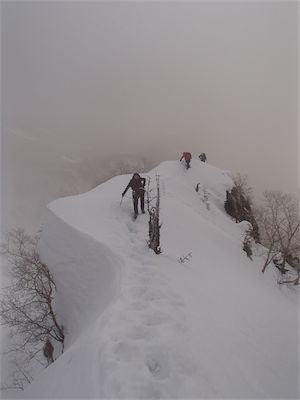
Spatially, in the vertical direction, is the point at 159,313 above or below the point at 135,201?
below

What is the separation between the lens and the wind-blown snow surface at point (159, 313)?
5062 mm

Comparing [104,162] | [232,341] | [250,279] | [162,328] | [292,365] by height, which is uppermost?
[162,328]

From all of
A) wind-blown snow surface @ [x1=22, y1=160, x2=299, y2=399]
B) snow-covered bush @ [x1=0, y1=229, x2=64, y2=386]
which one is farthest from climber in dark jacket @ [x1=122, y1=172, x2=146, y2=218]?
snow-covered bush @ [x1=0, y1=229, x2=64, y2=386]

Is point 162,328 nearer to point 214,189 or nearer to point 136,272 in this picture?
point 136,272

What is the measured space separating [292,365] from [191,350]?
2.58 meters

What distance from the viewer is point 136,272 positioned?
8.20 metres

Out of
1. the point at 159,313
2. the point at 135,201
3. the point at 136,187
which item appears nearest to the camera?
the point at 159,313

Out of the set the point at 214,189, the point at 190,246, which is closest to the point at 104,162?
the point at 214,189

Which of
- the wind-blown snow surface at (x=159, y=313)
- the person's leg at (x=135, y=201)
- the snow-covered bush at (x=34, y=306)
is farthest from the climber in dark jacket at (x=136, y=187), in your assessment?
the snow-covered bush at (x=34, y=306)

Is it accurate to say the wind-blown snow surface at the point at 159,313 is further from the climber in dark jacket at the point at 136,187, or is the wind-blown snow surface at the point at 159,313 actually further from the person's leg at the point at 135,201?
the climber in dark jacket at the point at 136,187

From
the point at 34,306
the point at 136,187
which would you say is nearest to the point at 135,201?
the point at 136,187

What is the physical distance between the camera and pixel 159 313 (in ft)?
21.5

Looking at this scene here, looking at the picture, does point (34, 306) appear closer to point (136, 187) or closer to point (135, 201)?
point (135, 201)

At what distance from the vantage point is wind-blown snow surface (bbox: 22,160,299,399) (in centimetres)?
506
